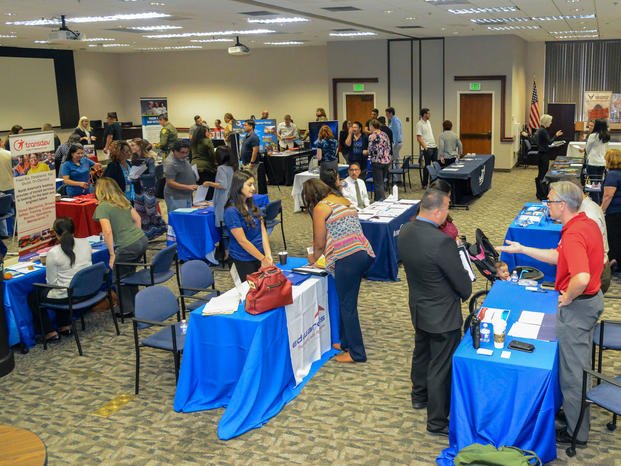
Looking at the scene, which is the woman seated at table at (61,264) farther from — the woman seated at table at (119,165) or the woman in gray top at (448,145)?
the woman in gray top at (448,145)

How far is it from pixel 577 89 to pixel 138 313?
1748cm

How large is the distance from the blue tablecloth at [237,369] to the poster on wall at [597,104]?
1641 cm

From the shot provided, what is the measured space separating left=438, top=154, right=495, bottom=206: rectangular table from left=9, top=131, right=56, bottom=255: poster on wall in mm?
6533

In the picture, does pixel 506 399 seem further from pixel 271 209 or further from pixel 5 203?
pixel 5 203

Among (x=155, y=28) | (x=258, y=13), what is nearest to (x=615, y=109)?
(x=258, y=13)

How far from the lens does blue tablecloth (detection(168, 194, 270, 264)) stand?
8109mm

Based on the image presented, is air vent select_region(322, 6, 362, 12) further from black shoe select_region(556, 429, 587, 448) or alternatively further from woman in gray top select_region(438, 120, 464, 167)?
black shoe select_region(556, 429, 587, 448)

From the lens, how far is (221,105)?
67.6ft

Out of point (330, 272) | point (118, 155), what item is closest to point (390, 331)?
point (330, 272)

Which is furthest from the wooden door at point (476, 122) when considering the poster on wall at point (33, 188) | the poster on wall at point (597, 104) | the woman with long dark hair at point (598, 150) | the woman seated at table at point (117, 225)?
the woman seated at table at point (117, 225)

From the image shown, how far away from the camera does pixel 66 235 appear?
5.68 m

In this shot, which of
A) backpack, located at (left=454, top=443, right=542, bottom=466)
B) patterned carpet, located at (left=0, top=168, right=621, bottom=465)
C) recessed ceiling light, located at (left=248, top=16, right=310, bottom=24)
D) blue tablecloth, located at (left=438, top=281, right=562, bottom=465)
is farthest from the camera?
recessed ceiling light, located at (left=248, top=16, right=310, bottom=24)

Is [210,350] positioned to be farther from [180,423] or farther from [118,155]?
[118,155]

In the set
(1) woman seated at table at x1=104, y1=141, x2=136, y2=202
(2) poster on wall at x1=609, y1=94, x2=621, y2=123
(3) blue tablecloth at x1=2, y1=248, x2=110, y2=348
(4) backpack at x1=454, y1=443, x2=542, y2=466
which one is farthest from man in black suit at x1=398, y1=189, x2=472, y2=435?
(2) poster on wall at x1=609, y1=94, x2=621, y2=123
